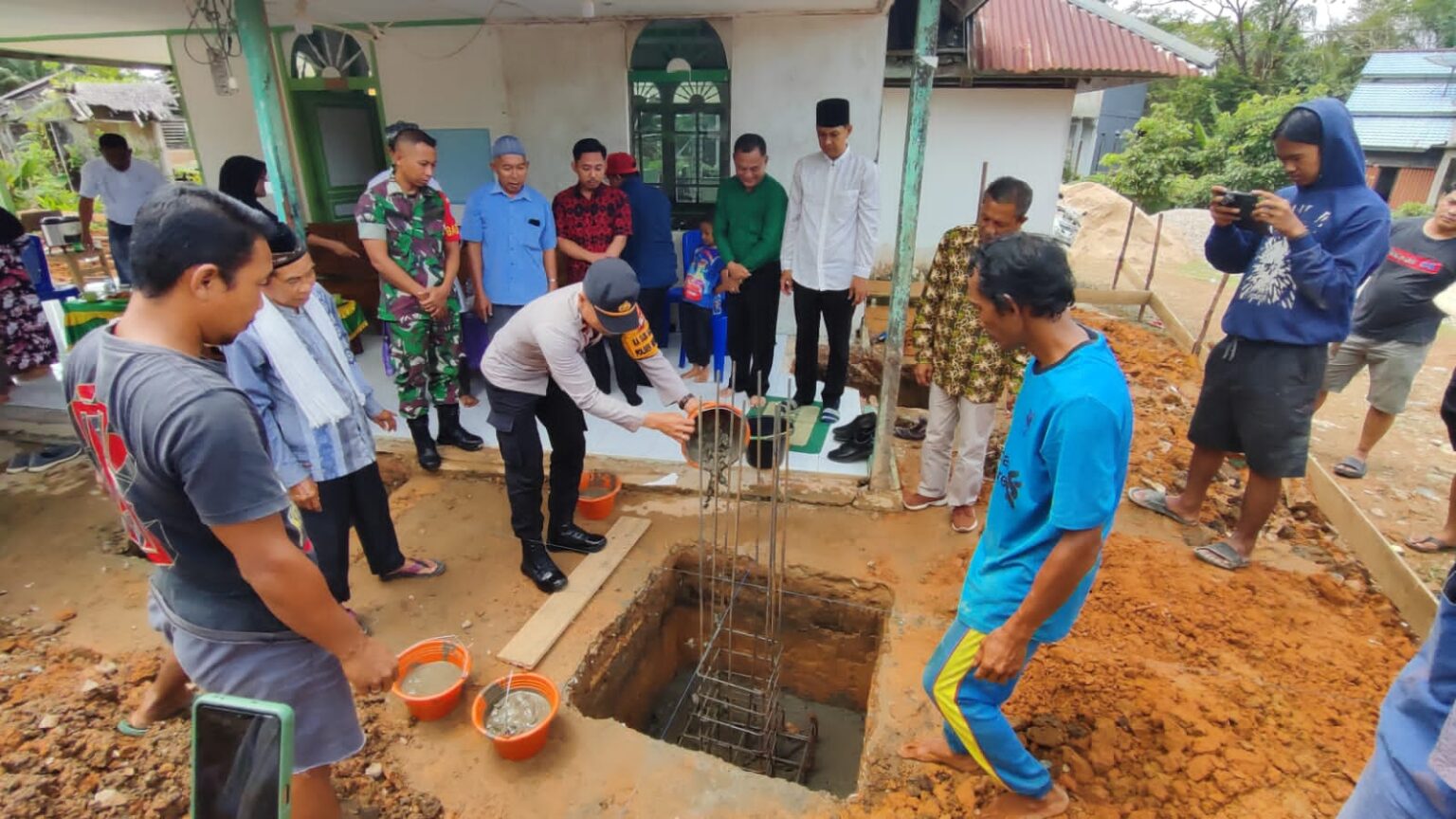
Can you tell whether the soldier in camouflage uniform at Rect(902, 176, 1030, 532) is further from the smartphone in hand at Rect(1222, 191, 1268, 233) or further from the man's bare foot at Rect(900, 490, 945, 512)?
the smartphone in hand at Rect(1222, 191, 1268, 233)

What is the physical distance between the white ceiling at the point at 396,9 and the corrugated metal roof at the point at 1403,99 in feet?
62.0

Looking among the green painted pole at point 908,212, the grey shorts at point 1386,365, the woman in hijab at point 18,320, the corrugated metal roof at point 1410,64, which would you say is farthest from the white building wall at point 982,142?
the corrugated metal roof at point 1410,64

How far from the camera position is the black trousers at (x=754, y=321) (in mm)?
4738

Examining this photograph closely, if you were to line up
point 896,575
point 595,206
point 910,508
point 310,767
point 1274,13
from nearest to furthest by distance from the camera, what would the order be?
point 310,767 → point 896,575 → point 910,508 → point 595,206 → point 1274,13

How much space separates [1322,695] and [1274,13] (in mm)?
27847

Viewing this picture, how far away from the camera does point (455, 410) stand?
434cm

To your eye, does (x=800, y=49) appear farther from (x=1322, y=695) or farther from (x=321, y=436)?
(x=1322, y=695)

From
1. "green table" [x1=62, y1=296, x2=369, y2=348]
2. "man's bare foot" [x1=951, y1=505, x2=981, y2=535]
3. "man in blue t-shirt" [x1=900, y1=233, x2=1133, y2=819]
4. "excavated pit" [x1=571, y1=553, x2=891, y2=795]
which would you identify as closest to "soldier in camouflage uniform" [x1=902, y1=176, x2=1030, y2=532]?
"man's bare foot" [x1=951, y1=505, x2=981, y2=535]

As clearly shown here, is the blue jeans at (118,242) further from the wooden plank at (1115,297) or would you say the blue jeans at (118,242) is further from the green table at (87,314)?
the wooden plank at (1115,297)

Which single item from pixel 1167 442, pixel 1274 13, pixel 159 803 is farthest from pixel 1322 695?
pixel 1274 13

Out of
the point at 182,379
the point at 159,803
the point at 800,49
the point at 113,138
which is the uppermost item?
the point at 800,49

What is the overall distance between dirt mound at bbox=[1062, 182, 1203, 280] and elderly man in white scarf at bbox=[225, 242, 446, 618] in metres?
12.0

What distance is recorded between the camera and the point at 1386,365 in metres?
4.40

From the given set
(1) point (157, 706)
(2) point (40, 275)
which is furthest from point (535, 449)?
(2) point (40, 275)
